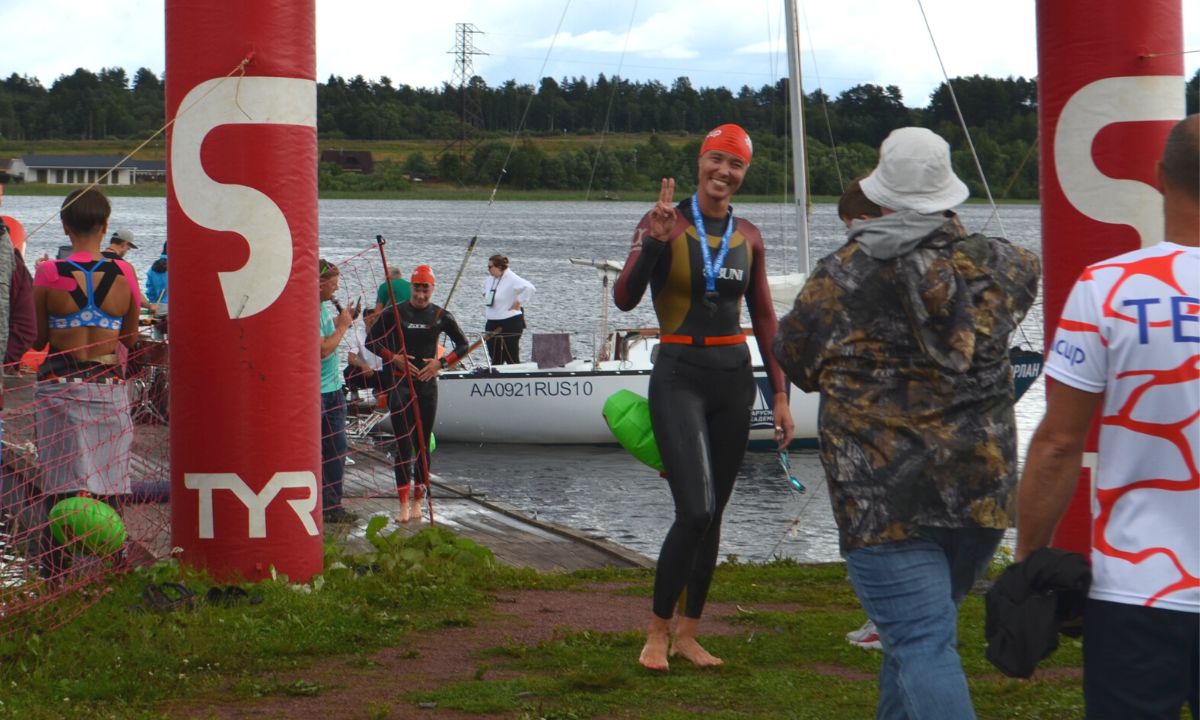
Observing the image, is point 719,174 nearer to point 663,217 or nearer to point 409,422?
point 663,217

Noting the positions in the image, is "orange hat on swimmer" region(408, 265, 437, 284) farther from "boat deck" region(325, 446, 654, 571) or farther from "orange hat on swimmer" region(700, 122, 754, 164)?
"orange hat on swimmer" region(700, 122, 754, 164)

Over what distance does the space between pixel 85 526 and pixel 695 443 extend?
2.93 meters

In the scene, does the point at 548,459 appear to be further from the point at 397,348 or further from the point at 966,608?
the point at 966,608

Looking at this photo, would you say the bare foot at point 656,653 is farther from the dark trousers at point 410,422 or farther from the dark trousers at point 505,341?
the dark trousers at point 505,341

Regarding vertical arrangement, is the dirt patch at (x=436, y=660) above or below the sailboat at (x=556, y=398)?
above

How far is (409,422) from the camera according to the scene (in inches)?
478

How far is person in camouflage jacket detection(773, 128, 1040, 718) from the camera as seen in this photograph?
3783 mm

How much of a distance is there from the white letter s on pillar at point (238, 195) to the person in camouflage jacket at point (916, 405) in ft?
11.3

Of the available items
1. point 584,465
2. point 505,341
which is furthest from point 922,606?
point 505,341

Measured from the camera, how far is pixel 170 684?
5.42m

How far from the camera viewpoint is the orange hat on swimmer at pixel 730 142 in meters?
5.84

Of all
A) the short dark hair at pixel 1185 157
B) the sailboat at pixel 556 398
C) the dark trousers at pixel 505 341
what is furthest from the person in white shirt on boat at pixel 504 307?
the short dark hair at pixel 1185 157

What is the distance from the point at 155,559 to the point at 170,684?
5.88ft

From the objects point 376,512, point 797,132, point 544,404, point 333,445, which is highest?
point 797,132
